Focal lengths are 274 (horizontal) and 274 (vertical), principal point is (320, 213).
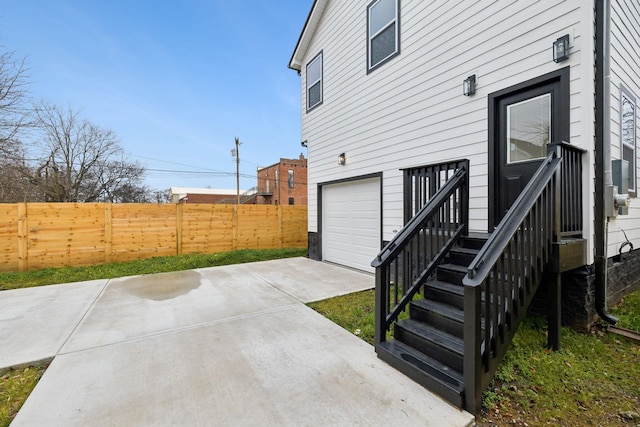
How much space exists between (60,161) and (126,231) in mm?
10999

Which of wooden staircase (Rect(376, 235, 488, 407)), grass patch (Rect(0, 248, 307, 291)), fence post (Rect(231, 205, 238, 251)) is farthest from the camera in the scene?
fence post (Rect(231, 205, 238, 251))

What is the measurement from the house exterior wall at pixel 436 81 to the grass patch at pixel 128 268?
10.8 feet

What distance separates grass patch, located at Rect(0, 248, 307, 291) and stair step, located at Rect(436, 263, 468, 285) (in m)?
5.58

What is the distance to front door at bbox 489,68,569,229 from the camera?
9.80 ft

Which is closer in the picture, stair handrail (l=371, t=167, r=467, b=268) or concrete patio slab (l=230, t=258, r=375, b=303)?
stair handrail (l=371, t=167, r=467, b=268)

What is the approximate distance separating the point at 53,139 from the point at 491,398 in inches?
757

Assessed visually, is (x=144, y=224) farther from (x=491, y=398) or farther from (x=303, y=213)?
(x=491, y=398)

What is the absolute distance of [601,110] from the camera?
9.09ft

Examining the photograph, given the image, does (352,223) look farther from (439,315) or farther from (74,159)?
(74,159)

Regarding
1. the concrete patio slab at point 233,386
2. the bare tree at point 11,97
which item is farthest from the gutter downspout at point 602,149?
the bare tree at point 11,97

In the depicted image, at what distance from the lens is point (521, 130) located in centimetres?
332

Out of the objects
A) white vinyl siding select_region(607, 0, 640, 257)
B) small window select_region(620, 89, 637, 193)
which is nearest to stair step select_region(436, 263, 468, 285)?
white vinyl siding select_region(607, 0, 640, 257)

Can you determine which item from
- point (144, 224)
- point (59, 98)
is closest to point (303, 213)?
point (144, 224)

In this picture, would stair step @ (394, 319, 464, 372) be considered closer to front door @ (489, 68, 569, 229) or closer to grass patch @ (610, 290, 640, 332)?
front door @ (489, 68, 569, 229)
